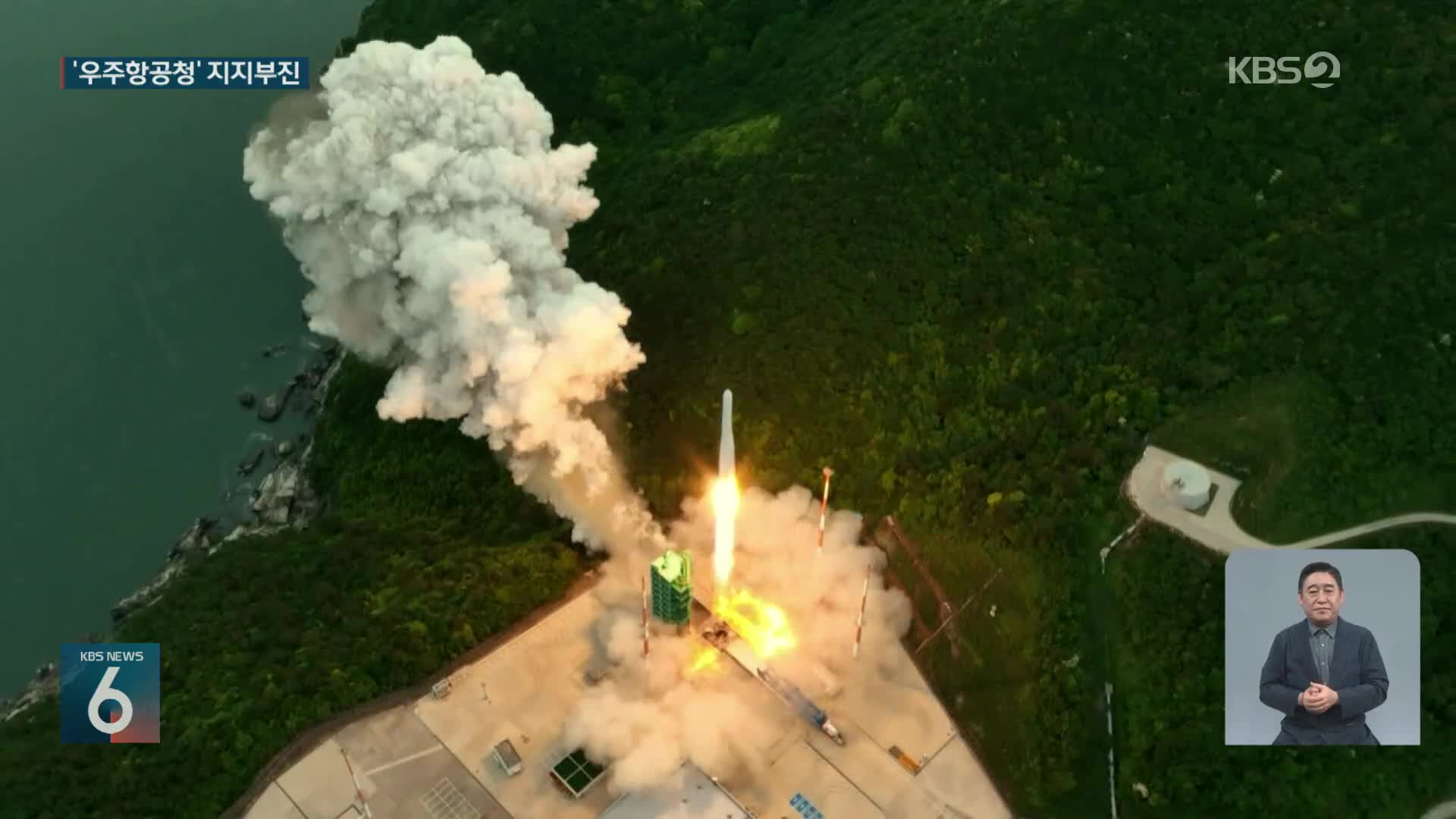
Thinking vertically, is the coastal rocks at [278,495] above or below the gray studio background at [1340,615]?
above

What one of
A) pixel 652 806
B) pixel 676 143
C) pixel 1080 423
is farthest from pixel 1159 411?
pixel 676 143

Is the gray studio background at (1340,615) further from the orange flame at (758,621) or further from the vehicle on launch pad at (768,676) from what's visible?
the orange flame at (758,621)

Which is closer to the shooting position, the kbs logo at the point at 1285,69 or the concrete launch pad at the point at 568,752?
the concrete launch pad at the point at 568,752

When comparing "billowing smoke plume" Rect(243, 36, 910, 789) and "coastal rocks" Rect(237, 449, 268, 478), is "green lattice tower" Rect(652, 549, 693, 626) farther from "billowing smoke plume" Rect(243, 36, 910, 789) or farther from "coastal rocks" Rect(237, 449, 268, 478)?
"coastal rocks" Rect(237, 449, 268, 478)

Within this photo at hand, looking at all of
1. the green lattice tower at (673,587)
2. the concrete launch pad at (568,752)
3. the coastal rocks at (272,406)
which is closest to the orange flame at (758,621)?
the concrete launch pad at (568,752)

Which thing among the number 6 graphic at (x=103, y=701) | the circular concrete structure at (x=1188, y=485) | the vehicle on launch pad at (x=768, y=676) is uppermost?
the circular concrete structure at (x=1188, y=485)

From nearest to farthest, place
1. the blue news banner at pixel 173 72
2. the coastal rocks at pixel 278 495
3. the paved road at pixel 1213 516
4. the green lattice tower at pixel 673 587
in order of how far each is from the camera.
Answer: the paved road at pixel 1213 516
the green lattice tower at pixel 673 587
the coastal rocks at pixel 278 495
the blue news banner at pixel 173 72

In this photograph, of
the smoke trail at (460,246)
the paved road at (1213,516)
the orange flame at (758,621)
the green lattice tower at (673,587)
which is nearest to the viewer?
the paved road at (1213,516)
